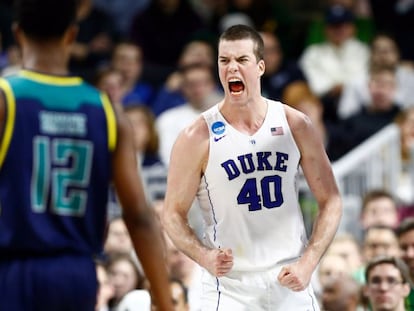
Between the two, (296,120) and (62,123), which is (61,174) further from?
(296,120)

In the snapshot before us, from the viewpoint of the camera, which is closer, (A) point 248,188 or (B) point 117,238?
(A) point 248,188

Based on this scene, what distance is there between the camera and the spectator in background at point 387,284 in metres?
10.8

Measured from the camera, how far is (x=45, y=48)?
6129 millimetres

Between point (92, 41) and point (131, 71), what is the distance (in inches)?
53.6

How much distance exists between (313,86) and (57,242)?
10.8 metres

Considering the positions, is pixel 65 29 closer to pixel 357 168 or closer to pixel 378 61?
pixel 357 168

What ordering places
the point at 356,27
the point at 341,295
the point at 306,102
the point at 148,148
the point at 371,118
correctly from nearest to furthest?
the point at 341,295 < the point at 148,148 < the point at 306,102 < the point at 371,118 < the point at 356,27

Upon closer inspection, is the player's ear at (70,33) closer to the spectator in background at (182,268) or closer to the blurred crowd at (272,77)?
the blurred crowd at (272,77)

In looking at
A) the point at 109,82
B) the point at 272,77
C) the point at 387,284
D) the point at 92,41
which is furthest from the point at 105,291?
the point at 92,41

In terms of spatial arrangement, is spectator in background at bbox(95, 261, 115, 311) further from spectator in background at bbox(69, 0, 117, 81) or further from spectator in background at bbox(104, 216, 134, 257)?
spectator in background at bbox(69, 0, 117, 81)

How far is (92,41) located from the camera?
17.5m

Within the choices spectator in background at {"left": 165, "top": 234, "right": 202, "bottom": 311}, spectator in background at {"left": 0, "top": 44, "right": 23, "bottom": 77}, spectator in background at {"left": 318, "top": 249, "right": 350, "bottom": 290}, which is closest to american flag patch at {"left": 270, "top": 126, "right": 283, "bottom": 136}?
spectator in background at {"left": 318, "top": 249, "right": 350, "bottom": 290}

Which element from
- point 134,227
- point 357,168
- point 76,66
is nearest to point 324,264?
point 357,168

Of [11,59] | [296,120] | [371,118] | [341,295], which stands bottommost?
[341,295]
